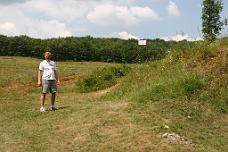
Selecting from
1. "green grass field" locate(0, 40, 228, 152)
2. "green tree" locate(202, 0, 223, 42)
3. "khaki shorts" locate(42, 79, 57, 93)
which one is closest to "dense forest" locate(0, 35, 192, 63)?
"green tree" locate(202, 0, 223, 42)

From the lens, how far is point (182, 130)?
32.6 ft

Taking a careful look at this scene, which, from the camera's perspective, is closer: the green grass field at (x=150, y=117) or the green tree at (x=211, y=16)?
the green grass field at (x=150, y=117)

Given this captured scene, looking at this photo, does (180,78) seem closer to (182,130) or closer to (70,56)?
(182,130)

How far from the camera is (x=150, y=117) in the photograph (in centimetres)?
1061

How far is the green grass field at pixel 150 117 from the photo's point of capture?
30.8ft

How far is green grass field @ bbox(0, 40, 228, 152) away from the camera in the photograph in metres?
9.38

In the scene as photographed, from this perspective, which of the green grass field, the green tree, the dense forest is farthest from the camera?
the dense forest

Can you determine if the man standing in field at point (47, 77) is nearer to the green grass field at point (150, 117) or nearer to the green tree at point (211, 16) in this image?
the green grass field at point (150, 117)

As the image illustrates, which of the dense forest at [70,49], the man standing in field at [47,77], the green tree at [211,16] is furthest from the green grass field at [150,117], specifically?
the dense forest at [70,49]

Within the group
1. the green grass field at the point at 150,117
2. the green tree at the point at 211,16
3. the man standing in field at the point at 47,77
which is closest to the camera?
the green grass field at the point at 150,117

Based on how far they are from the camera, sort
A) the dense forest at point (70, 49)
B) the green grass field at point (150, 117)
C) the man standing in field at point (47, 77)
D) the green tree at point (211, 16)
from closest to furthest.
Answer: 1. the green grass field at point (150, 117)
2. the man standing in field at point (47, 77)
3. the green tree at point (211, 16)
4. the dense forest at point (70, 49)

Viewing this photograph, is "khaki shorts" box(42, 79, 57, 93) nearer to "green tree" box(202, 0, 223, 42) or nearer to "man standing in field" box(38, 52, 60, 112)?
"man standing in field" box(38, 52, 60, 112)

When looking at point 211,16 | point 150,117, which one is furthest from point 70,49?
point 150,117

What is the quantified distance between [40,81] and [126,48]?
59338mm
